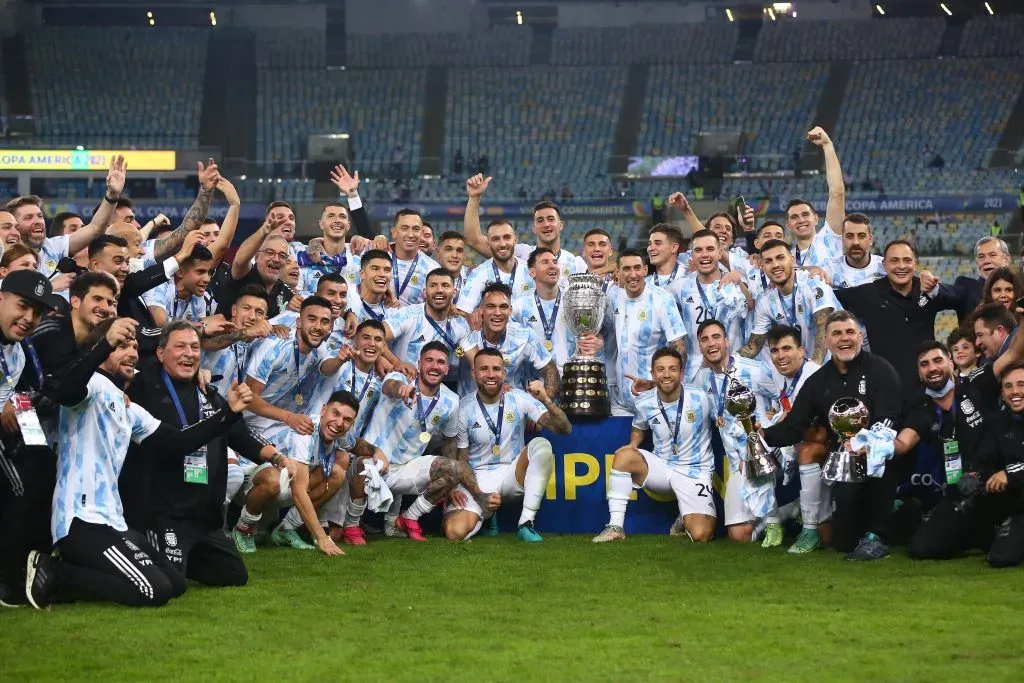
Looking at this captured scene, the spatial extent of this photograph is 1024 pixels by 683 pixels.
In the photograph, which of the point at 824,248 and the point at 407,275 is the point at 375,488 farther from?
the point at 824,248

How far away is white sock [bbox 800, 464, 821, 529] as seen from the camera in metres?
8.06

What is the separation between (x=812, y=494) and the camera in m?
8.05

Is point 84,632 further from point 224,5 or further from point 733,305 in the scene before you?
point 224,5

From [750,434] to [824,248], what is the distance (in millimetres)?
2566

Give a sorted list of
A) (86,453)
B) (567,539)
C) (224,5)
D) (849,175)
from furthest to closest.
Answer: (224,5)
(849,175)
(567,539)
(86,453)

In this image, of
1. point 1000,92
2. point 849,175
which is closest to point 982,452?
point 849,175

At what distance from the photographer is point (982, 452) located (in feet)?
24.6

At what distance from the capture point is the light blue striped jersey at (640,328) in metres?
9.48

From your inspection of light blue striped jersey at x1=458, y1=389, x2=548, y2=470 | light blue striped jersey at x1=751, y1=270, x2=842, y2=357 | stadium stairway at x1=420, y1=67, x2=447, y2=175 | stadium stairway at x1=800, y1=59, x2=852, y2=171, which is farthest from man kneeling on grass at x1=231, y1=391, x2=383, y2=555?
stadium stairway at x1=800, y1=59, x2=852, y2=171

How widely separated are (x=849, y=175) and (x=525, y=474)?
23.2m

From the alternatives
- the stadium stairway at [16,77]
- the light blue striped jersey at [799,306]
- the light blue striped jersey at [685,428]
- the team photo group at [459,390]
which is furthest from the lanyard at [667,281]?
the stadium stairway at [16,77]

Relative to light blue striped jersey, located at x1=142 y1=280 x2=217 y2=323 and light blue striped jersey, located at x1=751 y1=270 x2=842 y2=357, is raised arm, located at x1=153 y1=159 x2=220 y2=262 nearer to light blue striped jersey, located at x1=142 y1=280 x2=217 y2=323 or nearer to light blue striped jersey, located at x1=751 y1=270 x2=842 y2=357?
light blue striped jersey, located at x1=142 y1=280 x2=217 y2=323

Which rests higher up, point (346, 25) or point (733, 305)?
point (346, 25)

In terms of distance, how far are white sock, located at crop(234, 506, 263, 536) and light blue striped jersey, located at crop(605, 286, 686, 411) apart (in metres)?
2.81
